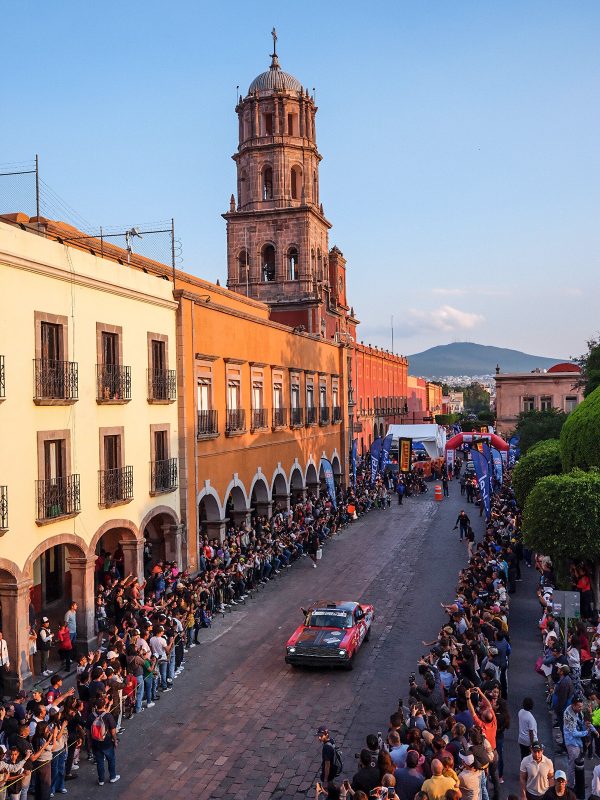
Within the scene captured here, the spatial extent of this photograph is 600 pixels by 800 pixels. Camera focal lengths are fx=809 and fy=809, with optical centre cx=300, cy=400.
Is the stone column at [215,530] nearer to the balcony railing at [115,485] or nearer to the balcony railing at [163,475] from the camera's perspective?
the balcony railing at [163,475]

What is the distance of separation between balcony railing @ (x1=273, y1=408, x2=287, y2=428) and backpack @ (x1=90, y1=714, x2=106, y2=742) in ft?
73.9

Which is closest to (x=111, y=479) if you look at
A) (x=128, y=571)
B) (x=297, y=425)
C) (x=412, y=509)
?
(x=128, y=571)

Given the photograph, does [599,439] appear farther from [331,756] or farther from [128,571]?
Answer: [331,756]

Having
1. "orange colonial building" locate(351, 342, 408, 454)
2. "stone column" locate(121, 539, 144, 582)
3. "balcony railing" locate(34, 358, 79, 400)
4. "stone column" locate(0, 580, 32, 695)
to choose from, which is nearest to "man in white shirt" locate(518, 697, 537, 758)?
"stone column" locate(0, 580, 32, 695)

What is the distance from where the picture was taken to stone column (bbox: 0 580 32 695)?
1673cm

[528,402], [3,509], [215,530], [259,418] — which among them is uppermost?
[528,402]

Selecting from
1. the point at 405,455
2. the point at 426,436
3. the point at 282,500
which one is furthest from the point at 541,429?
the point at 282,500

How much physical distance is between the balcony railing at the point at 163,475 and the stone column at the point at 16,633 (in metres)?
6.70

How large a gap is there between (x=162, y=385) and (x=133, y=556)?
5.11 meters

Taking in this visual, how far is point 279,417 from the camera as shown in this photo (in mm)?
35469

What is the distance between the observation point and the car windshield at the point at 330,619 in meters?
18.5

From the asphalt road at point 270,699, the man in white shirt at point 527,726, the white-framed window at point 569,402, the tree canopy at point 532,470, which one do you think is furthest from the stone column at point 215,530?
the white-framed window at point 569,402

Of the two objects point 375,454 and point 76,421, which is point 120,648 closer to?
point 76,421

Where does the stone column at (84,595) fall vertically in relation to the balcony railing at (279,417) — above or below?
below
